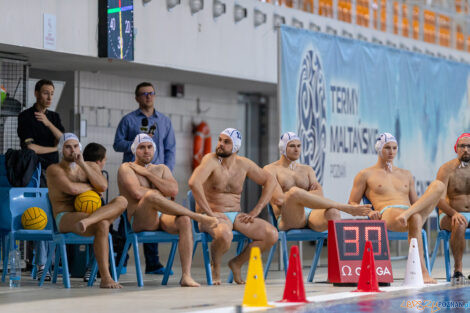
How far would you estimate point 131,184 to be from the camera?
896 cm

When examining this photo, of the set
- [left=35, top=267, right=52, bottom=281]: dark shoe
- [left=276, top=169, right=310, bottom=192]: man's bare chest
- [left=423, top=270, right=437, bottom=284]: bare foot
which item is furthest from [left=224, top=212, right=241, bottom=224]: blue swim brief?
[left=35, top=267, right=52, bottom=281]: dark shoe

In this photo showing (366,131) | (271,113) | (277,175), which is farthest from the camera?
(271,113)

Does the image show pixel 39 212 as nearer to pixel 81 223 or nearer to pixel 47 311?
pixel 81 223

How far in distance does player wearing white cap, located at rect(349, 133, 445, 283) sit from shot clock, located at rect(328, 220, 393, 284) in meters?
0.42

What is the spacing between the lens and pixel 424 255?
391 inches

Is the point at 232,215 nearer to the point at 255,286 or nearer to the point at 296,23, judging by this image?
the point at 255,286

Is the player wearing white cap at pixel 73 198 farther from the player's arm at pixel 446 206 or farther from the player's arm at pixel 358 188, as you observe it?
the player's arm at pixel 446 206

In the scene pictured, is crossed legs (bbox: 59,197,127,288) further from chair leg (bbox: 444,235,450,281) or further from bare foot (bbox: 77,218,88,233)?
chair leg (bbox: 444,235,450,281)

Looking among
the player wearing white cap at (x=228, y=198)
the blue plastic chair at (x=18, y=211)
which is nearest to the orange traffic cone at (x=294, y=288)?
the player wearing white cap at (x=228, y=198)

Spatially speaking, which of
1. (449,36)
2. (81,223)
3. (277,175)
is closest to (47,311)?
(81,223)

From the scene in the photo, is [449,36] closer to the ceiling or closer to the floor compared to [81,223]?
closer to the ceiling

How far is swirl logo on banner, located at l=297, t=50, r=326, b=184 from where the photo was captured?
445 inches

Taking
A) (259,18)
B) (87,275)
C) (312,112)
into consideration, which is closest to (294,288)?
(87,275)

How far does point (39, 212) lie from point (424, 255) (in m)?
3.60
